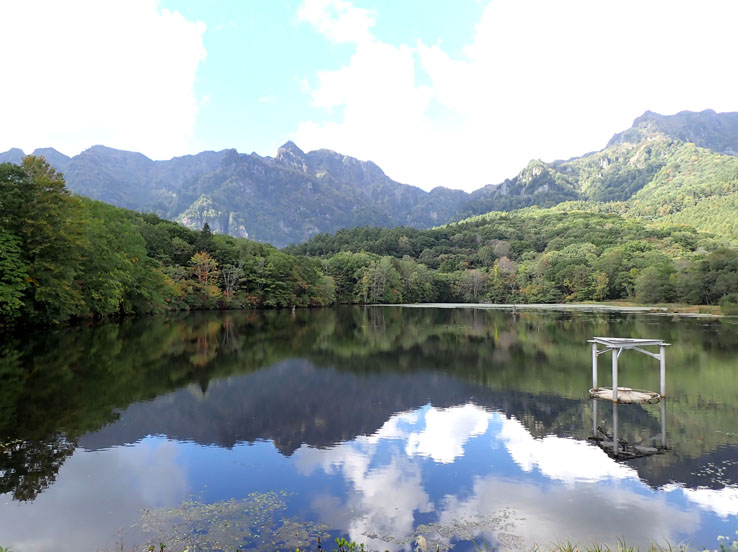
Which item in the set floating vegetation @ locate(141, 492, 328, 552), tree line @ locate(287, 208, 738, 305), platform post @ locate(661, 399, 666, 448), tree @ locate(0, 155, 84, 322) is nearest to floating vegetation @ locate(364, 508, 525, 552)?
floating vegetation @ locate(141, 492, 328, 552)

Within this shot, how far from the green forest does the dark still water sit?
48.8 feet

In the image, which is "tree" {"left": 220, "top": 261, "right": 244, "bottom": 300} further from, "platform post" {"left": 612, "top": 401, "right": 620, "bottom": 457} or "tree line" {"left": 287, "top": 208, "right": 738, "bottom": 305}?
"platform post" {"left": 612, "top": 401, "right": 620, "bottom": 457}

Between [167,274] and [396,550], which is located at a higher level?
[167,274]

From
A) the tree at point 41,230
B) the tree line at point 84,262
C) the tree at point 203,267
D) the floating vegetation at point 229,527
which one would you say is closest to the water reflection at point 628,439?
the floating vegetation at point 229,527

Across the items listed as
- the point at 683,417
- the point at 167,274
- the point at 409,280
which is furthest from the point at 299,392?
the point at 409,280

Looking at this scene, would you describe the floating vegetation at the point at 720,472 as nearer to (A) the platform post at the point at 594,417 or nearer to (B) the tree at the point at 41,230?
(A) the platform post at the point at 594,417

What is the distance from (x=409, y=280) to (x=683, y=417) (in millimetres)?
103368

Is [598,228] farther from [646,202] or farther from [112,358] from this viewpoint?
[112,358]

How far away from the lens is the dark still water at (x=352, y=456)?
713 cm

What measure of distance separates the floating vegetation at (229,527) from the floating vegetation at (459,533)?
3.80 ft

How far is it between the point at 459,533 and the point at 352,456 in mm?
3899

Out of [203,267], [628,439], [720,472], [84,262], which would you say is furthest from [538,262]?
[720,472]

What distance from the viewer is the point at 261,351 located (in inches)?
1067

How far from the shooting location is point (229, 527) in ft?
23.2
